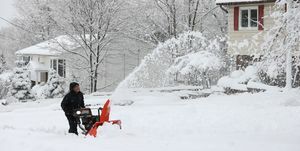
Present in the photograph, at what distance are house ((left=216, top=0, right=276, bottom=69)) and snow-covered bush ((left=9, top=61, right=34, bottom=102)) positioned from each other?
16535 millimetres

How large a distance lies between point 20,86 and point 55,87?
2.81m

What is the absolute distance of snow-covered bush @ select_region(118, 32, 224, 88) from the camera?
23844mm

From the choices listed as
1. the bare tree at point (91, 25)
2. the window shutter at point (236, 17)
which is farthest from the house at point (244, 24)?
the bare tree at point (91, 25)

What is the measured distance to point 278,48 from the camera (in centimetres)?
1239

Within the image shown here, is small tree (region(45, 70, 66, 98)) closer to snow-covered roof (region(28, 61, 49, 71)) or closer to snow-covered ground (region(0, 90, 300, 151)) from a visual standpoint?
snow-covered roof (region(28, 61, 49, 71))

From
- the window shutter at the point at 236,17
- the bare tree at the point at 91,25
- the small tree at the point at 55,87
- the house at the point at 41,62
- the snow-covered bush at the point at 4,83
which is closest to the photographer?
the window shutter at the point at 236,17

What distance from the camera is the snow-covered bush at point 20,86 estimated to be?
119 feet

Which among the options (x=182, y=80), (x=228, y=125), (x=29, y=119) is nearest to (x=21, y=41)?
(x=182, y=80)

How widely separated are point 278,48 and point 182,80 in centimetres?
1359

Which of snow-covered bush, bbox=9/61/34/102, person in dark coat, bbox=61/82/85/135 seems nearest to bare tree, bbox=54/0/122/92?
snow-covered bush, bbox=9/61/34/102

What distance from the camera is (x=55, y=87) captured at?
3594 cm

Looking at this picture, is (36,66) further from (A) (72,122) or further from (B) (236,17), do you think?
(A) (72,122)

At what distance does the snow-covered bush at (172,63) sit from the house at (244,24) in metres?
1.89

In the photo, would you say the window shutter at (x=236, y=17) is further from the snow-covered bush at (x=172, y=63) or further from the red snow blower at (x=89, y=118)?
the red snow blower at (x=89, y=118)
